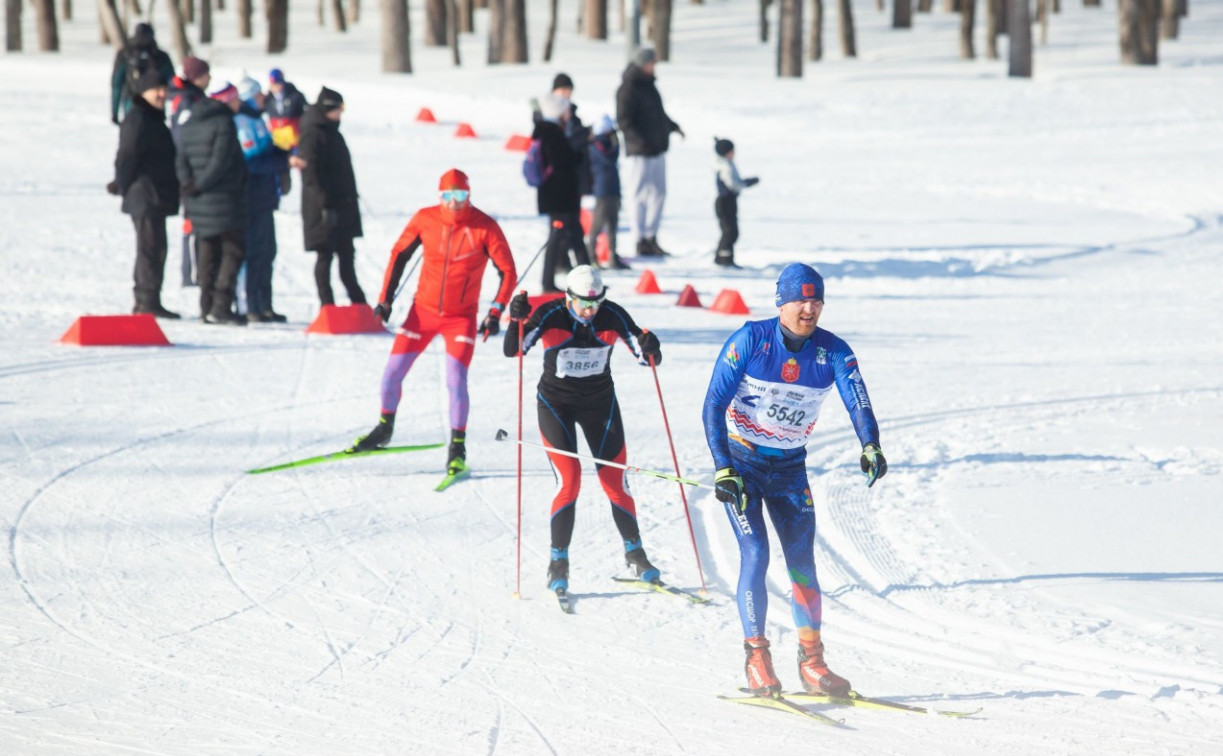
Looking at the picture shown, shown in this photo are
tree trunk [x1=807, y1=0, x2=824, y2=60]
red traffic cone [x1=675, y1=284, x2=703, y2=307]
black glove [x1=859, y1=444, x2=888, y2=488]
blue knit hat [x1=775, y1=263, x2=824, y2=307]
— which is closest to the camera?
black glove [x1=859, y1=444, x2=888, y2=488]

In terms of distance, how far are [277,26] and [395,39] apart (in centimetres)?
1003

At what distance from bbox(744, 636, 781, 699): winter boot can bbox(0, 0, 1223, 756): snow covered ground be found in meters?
0.15

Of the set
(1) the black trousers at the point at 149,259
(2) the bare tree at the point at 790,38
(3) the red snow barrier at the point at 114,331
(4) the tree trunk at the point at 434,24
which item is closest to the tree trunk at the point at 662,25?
(2) the bare tree at the point at 790,38

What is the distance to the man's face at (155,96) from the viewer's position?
1258 cm

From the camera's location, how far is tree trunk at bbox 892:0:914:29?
161 feet

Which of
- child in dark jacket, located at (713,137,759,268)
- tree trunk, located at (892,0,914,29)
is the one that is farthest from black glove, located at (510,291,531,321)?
tree trunk, located at (892,0,914,29)

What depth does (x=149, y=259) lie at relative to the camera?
13.0 metres

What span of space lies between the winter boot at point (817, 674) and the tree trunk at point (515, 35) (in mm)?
33187

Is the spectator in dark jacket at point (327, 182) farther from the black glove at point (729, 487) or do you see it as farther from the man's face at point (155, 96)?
the black glove at point (729, 487)

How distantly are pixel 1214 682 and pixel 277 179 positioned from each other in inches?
363

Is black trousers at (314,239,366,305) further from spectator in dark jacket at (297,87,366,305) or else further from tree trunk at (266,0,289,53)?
tree trunk at (266,0,289,53)

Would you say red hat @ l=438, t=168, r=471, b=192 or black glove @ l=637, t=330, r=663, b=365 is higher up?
red hat @ l=438, t=168, r=471, b=192

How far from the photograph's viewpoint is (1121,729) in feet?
18.9

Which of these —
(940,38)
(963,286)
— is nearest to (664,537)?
(963,286)
